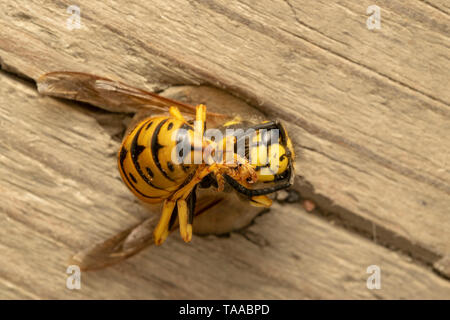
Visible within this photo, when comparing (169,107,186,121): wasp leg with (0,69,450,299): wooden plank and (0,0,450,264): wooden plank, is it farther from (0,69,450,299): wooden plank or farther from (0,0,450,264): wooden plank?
(0,69,450,299): wooden plank

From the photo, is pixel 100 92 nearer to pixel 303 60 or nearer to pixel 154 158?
pixel 154 158

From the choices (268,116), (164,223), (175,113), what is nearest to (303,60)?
(268,116)

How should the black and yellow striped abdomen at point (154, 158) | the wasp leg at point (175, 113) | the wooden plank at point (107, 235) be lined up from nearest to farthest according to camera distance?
1. the black and yellow striped abdomen at point (154, 158)
2. the wasp leg at point (175, 113)
3. the wooden plank at point (107, 235)

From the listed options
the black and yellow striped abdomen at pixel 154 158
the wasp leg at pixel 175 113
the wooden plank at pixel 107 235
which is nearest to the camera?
the black and yellow striped abdomen at pixel 154 158

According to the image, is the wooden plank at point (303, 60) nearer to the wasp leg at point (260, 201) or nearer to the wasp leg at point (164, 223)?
the wasp leg at point (260, 201)

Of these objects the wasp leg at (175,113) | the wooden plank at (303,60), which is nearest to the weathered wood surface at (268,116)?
the wooden plank at (303,60)

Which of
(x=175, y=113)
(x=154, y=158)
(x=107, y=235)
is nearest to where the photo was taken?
(x=154, y=158)

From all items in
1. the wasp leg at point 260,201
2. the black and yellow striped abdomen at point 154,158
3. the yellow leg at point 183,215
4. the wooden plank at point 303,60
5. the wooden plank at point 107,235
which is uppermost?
the wooden plank at point 303,60
